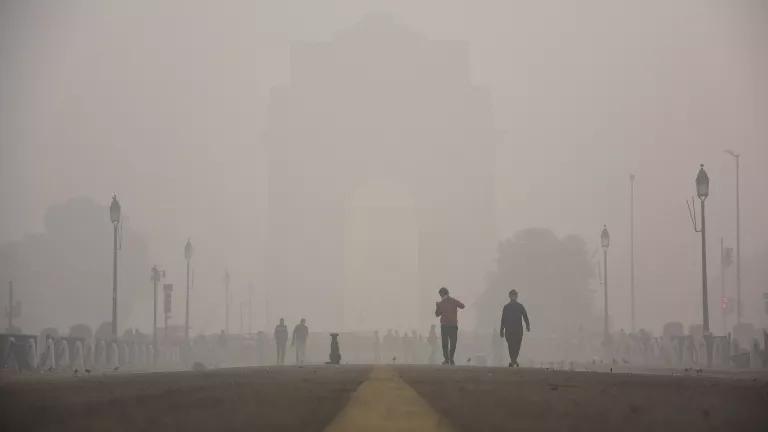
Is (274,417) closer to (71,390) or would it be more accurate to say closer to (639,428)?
(639,428)

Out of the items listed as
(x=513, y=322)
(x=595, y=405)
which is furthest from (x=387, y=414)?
(x=513, y=322)

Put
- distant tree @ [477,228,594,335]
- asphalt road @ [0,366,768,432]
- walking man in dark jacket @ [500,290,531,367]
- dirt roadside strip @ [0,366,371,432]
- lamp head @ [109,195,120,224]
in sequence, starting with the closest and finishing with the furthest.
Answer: asphalt road @ [0,366,768,432] < dirt roadside strip @ [0,366,371,432] < walking man in dark jacket @ [500,290,531,367] < lamp head @ [109,195,120,224] < distant tree @ [477,228,594,335]

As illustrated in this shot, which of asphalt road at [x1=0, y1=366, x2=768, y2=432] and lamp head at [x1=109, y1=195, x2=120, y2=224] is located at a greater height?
lamp head at [x1=109, y1=195, x2=120, y2=224]

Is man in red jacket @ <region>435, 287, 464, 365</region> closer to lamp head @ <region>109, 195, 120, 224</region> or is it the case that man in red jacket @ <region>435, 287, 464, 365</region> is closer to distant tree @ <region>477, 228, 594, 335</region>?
lamp head @ <region>109, 195, 120, 224</region>

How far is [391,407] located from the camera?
43.8ft

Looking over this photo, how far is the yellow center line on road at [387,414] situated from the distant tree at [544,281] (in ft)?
370

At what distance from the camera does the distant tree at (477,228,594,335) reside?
132625 mm

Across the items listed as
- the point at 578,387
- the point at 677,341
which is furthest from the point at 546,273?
the point at 578,387

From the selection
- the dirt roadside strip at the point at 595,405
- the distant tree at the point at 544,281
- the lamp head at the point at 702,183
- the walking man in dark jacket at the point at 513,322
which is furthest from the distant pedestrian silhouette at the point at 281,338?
the distant tree at the point at 544,281

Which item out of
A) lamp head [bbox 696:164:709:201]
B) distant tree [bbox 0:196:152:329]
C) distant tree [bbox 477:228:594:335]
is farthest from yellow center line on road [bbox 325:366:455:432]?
distant tree [bbox 0:196:152:329]

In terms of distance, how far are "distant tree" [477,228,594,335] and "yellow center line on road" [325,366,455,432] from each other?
370 ft

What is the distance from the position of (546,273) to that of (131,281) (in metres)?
53.7

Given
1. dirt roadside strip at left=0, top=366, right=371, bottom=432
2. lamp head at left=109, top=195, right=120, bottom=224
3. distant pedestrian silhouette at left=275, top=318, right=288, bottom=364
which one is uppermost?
lamp head at left=109, top=195, right=120, bottom=224

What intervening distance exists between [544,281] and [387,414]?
123 m
